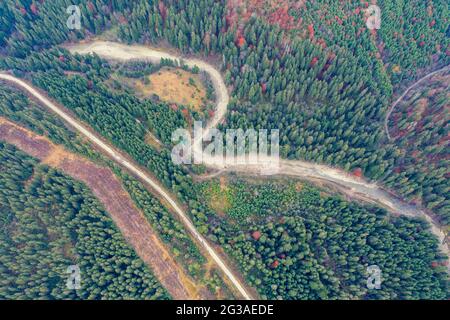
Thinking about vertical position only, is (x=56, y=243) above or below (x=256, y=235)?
below

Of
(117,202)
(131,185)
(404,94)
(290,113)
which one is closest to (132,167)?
(131,185)

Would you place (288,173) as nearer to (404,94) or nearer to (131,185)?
(131,185)

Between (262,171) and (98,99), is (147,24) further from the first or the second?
(262,171)

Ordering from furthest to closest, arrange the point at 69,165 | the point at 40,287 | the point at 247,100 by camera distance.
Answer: the point at 247,100 → the point at 69,165 → the point at 40,287

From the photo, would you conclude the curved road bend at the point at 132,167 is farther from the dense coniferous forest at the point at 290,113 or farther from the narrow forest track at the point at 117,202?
the narrow forest track at the point at 117,202

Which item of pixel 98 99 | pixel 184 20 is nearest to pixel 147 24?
pixel 184 20

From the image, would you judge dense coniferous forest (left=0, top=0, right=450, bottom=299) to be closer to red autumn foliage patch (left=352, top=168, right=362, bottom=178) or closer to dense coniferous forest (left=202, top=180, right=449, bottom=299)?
dense coniferous forest (left=202, top=180, right=449, bottom=299)
